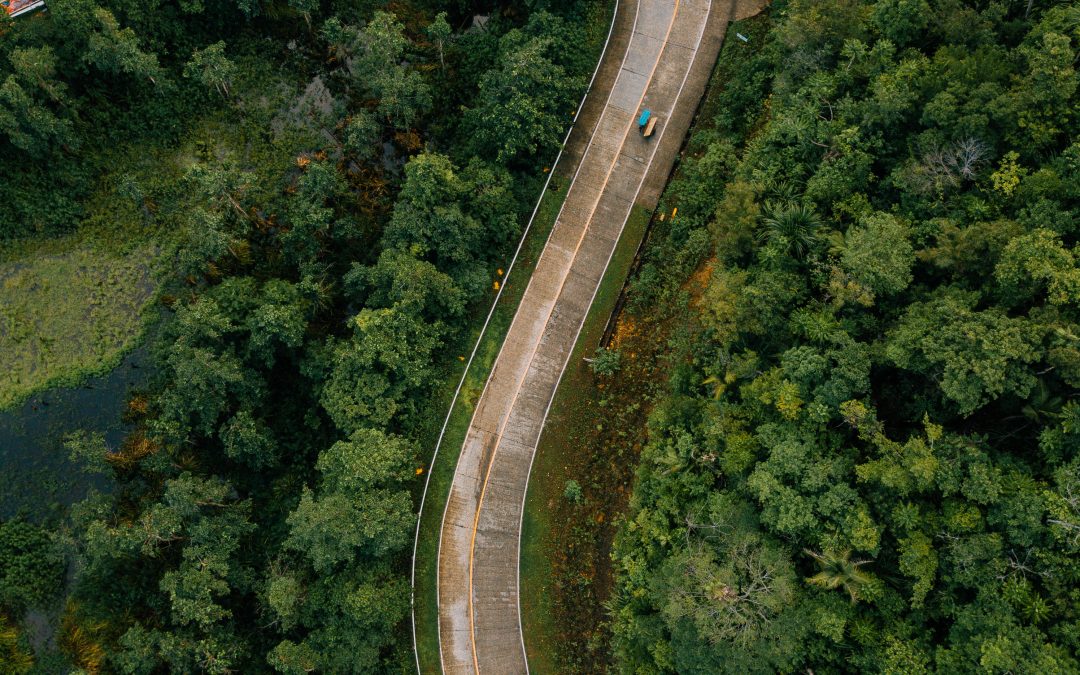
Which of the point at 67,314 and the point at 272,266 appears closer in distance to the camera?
the point at 67,314

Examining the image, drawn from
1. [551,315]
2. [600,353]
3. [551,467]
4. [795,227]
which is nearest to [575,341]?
[551,315]

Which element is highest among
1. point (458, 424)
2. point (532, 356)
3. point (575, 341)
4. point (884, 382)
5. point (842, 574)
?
point (884, 382)

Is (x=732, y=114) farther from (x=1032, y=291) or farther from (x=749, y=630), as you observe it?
(x=749, y=630)

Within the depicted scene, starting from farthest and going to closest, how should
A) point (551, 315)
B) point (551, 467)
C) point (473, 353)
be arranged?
1. point (551, 315)
2. point (473, 353)
3. point (551, 467)

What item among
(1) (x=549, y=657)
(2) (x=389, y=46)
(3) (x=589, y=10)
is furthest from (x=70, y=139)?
(1) (x=549, y=657)

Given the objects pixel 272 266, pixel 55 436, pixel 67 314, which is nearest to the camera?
pixel 55 436

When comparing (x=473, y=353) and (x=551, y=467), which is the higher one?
(x=473, y=353)

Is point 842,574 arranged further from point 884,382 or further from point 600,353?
point 600,353
